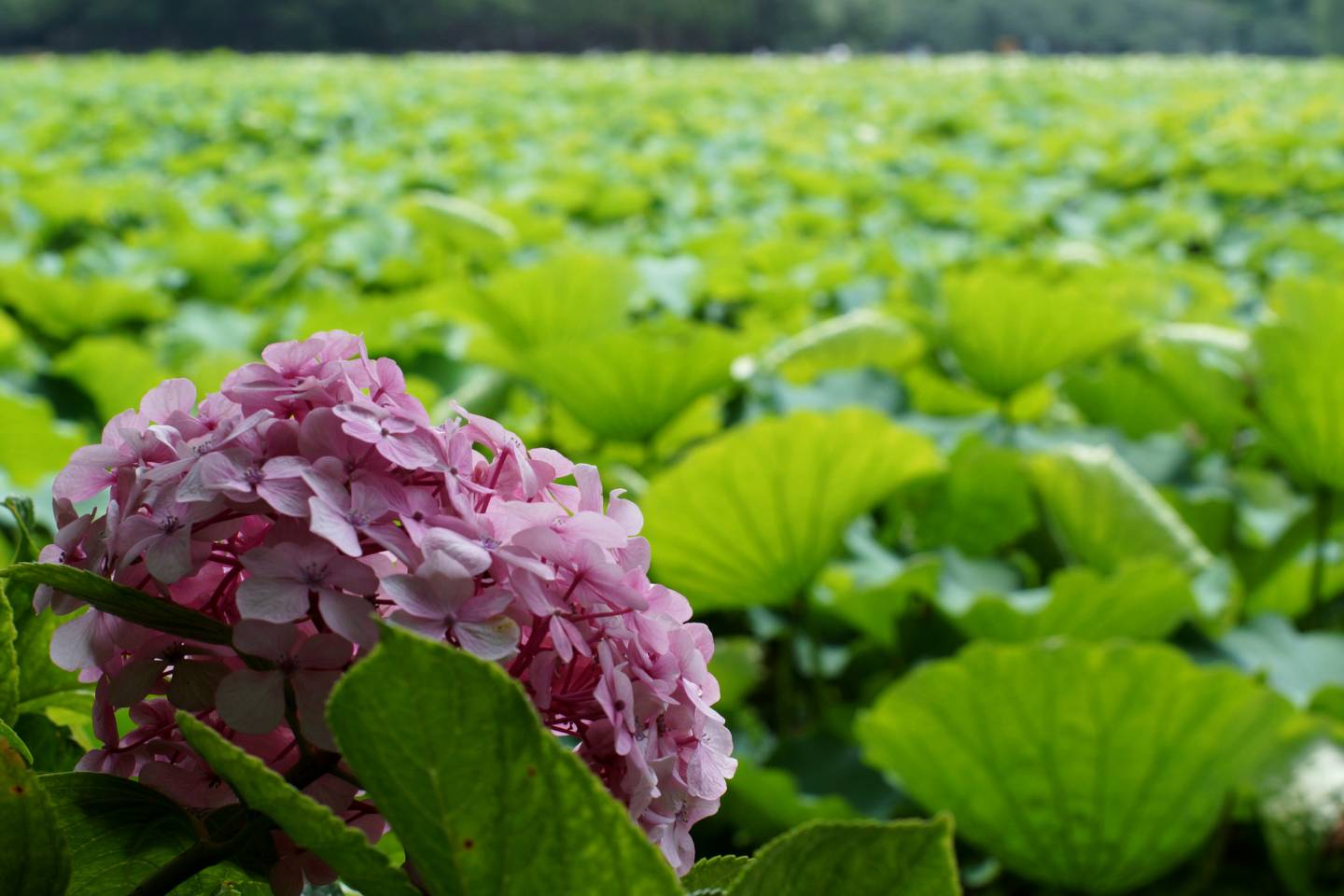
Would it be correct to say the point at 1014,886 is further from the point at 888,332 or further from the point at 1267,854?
the point at 888,332

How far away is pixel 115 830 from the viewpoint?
33 cm

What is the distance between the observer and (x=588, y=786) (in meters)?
0.27

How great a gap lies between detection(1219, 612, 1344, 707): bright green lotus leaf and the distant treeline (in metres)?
20.1

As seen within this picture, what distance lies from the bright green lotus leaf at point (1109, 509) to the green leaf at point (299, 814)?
3.13 feet

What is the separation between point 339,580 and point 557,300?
49.8 inches

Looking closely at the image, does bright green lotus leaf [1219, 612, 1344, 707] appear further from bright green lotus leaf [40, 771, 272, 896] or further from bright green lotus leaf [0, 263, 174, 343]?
bright green lotus leaf [0, 263, 174, 343]

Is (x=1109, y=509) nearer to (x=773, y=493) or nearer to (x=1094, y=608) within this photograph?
(x=1094, y=608)

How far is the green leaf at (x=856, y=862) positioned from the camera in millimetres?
293

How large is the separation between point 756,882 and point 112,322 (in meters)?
1.77

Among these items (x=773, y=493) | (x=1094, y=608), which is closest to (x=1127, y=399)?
(x=1094, y=608)

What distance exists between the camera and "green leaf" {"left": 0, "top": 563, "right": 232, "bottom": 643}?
0.30 metres

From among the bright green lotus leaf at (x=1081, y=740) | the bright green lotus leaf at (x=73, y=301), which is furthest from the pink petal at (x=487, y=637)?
the bright green lotus leaf at (x=73, y=301)

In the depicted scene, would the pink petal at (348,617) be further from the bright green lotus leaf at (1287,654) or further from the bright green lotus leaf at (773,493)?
the bright green lotus leaf at (1287,654)

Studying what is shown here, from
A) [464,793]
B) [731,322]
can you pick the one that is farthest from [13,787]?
[731,322]
